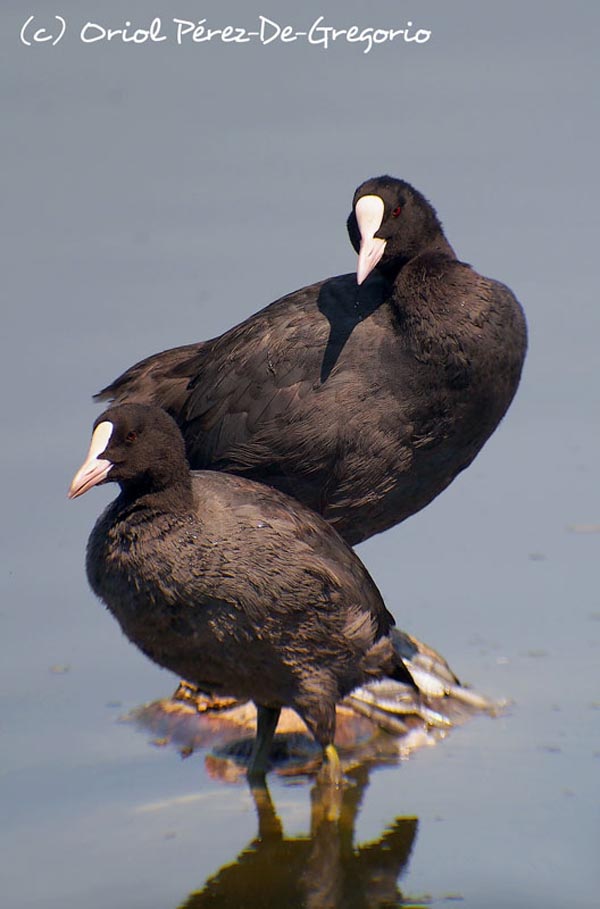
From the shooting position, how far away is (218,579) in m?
5.41

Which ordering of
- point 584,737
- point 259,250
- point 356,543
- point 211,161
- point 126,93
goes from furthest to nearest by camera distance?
point 126,93
point 211,161
point 259,250
point 356,543
point 584,737

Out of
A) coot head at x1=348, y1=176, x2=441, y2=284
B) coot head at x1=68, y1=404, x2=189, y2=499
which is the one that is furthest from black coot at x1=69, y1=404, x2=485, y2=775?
coot head at x1=348, y1=176, x2=441, y2=284

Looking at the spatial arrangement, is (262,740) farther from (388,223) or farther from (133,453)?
(388,223)

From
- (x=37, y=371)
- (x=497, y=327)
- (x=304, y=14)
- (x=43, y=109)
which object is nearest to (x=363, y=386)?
(x=497, y=327)

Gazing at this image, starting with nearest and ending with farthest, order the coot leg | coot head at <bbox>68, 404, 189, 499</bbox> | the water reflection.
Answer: the water reflection → coot head at <bbox>68, 404, 189, 499</bbox> → the coot leg

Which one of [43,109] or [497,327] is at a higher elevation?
[43,109]

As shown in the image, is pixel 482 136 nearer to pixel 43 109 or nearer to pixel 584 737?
pixel 43 109

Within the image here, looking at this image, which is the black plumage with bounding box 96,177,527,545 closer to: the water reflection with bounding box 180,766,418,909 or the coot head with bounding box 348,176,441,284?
the coot head with bounding box 348,176,441,284

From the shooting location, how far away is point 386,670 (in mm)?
5938

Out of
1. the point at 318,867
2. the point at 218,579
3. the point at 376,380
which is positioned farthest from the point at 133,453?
the point at 318,867

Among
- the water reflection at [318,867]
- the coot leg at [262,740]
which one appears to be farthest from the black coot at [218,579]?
the water reflection at [318,867]

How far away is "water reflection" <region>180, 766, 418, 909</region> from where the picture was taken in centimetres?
501

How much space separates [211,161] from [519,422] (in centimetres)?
268

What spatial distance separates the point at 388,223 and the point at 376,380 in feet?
1.68
